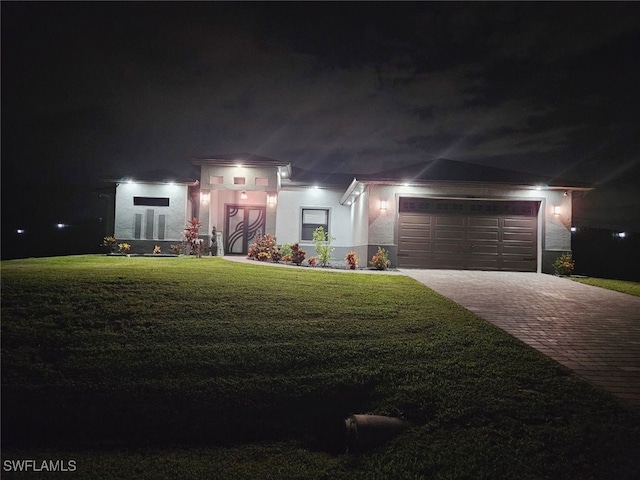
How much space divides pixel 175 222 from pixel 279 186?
479 cm

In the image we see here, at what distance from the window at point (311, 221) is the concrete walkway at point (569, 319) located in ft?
26.2

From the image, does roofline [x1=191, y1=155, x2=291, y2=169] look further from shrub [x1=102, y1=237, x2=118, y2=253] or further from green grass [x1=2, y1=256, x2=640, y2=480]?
green grass [x1=2, y1=256, x2=640, y2=480]

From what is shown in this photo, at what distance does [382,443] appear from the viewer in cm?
392

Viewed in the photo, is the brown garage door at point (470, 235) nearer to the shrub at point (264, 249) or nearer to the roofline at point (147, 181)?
the shrub at point (264, 249)

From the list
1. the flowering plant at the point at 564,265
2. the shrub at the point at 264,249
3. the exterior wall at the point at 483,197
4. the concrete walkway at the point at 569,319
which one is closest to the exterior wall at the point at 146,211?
the shrub at the point at 264,249

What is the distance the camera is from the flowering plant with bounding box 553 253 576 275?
13430 millimetres

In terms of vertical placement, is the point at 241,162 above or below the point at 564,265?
above

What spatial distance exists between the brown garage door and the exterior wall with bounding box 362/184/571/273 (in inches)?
13.7

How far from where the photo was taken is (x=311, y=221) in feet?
63.3

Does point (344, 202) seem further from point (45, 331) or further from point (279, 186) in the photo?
point (45, 331)

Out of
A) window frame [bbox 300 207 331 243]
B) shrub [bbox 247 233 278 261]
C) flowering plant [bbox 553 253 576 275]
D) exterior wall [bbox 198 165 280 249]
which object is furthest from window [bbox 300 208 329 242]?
flowering plant [bbox 553 253 576 275]

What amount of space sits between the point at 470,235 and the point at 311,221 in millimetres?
7451

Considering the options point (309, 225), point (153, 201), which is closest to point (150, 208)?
point (153, 201)

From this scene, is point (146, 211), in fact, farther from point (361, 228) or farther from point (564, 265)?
point (564, 265)
